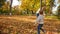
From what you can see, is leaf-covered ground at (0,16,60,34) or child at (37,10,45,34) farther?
leaf-covered ground at (0,16,60,34)

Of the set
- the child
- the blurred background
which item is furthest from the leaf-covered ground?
the child

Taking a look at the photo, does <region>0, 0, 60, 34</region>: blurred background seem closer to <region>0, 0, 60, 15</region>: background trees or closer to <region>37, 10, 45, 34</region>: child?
<region>0, 0, 60, 15</region>: background trees

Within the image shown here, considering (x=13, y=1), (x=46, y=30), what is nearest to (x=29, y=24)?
(x=46, y=30)

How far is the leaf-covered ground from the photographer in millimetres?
3475

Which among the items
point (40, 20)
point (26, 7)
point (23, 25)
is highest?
point (26, 7)

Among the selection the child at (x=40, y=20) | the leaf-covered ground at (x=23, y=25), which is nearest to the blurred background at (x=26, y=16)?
the leaf-covered ground at (x=23, y=25)

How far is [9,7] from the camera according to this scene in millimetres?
3557

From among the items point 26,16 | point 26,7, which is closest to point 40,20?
point 26,16

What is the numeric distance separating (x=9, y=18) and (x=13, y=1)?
1.33 ft

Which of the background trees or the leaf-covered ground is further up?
the background trees

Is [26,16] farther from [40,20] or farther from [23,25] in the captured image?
[40,20]

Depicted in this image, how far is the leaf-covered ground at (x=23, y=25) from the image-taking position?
347cm

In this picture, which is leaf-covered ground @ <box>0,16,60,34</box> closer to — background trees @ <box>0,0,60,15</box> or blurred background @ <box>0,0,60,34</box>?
blurred background @ <box>0,0,60,34</box>

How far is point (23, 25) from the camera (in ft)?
11.5
